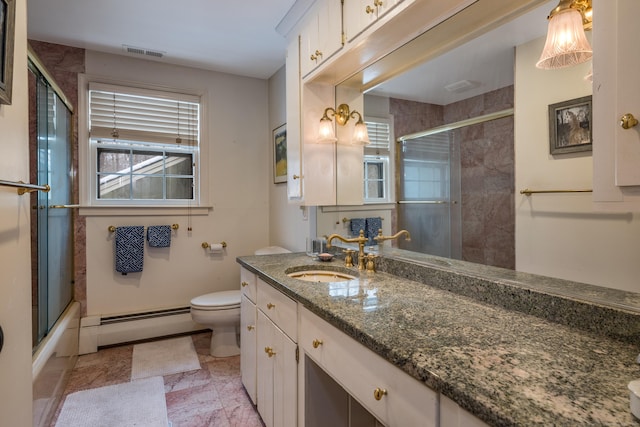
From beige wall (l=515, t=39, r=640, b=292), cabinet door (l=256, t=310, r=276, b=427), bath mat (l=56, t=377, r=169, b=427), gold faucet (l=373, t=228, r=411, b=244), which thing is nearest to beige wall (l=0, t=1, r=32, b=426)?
bath mat (l=56, t=377, r=169, b=427)

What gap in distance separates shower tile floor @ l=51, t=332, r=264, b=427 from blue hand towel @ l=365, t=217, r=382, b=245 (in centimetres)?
117

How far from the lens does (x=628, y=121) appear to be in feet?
2.37

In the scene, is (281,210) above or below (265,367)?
above

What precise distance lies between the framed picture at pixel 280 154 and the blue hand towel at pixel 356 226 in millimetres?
1074

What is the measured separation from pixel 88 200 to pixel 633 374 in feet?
10.8

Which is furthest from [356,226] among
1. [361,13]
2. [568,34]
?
[568,34]

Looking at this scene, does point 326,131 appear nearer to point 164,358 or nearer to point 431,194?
point 431,194

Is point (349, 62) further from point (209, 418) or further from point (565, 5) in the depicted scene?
point (209, 418)

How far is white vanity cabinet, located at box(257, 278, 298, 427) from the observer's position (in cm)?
145

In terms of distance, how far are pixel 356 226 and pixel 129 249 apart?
1.95 metres

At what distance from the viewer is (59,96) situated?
2.35 metres

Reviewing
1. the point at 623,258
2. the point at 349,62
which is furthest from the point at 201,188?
the point at 623,258

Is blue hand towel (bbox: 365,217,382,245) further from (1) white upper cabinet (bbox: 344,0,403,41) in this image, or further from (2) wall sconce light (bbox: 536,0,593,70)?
(2) wall sconce light (bbox: 536,0,593,70)

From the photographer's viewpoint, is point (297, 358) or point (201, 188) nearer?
point (297, 358)
